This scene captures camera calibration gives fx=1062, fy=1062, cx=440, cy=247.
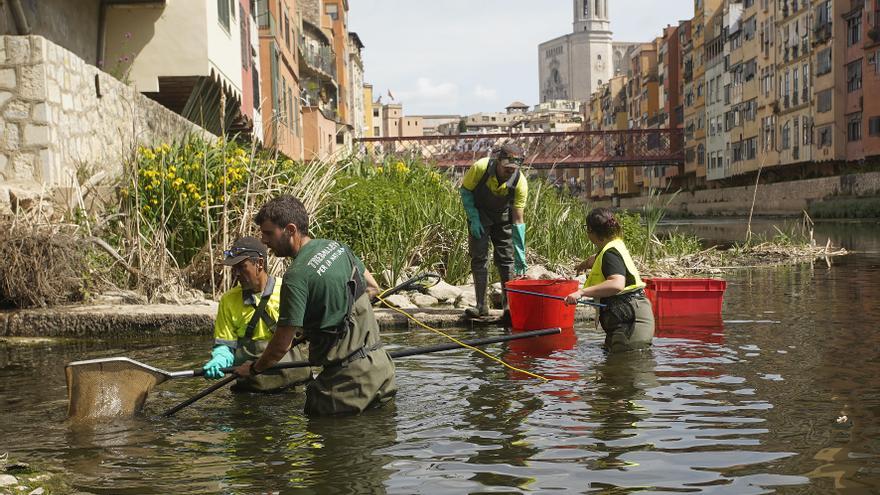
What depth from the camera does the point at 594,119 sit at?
143m

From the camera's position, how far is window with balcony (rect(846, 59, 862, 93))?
50.8 m

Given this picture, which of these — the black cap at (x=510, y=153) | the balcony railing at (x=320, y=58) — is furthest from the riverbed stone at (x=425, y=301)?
the balcony railing at (x=320, y=58)

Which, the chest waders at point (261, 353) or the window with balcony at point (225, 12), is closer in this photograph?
the chest waders at point (261, 353)

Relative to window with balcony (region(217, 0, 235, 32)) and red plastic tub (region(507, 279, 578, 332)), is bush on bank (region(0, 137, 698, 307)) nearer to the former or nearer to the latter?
red plastic tub (region(507, 279, 578, 332))

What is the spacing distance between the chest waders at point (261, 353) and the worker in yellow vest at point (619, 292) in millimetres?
2562

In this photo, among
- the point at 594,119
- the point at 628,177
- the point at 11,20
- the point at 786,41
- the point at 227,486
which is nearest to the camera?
the point at 227,486

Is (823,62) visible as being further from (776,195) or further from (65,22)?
(65,22)

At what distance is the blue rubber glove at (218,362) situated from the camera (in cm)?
650

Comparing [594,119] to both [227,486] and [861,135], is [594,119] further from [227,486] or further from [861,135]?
[227,486]

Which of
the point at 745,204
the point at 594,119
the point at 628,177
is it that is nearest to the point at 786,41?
the point at 745,204

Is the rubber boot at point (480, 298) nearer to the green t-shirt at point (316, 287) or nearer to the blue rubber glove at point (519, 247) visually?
the blue rubber glove at point (519, 247)

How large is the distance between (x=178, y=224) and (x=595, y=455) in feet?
26.4

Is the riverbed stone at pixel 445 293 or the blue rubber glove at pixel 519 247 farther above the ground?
the blue rubber glove at pixel 519 247

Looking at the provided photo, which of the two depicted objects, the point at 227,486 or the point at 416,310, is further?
the point at 416,310
